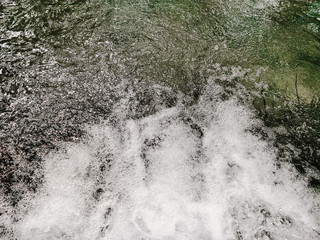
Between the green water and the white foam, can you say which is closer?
the white foam

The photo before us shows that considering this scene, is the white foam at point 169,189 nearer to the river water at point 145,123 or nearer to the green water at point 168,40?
the river water at point 145,123

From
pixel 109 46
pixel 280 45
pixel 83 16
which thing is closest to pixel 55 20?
pixel 83 16

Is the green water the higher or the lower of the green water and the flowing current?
the higher

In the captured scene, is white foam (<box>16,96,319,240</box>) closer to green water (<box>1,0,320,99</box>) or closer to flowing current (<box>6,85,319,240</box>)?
flowing current (<box>6,85,319,240</box>)

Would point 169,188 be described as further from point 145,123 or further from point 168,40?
point 168,40

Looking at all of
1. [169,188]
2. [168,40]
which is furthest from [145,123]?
[168,40]

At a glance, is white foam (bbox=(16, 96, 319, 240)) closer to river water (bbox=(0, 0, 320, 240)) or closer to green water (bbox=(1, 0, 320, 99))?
river water (bbox=(0, 0, 320, 240))

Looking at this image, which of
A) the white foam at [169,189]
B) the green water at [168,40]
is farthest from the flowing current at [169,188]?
the green water at [168,40]

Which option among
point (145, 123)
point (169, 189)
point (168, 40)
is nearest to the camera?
point (169, 189)

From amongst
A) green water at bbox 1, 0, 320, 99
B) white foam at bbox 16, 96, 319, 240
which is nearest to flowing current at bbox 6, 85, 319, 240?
white foam at bbox 16, 96, 319, 240

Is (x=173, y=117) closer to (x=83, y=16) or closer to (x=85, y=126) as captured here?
(x=85, y=126)
